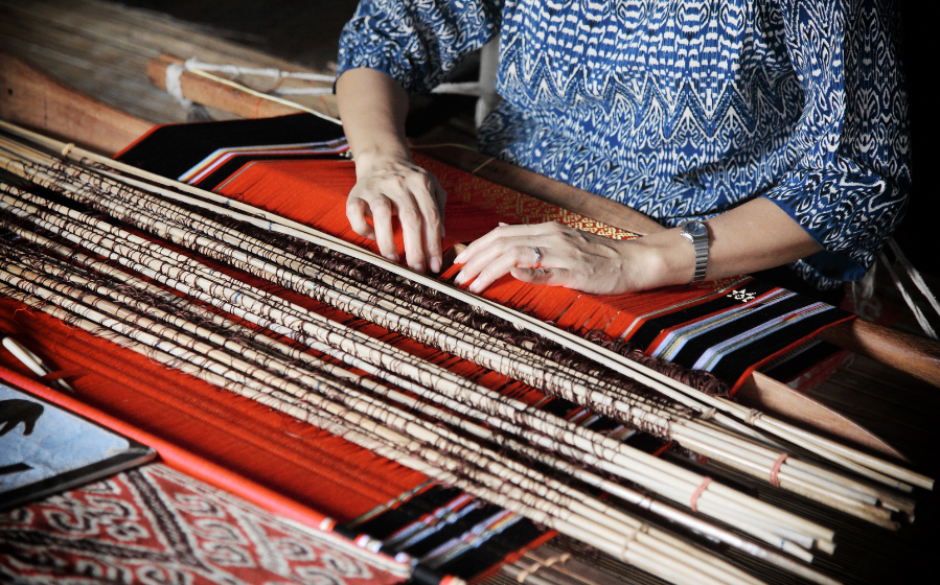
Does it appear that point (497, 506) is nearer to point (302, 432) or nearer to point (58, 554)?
point (302, 432)

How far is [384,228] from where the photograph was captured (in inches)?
41.2

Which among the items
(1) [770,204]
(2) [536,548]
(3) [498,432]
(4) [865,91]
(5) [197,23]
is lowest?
(2) [536,548]

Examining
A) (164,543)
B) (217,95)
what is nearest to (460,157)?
(217,95)

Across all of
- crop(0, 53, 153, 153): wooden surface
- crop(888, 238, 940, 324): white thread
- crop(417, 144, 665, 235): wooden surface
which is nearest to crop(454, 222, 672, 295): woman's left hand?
crop(417, 144, 665, 235): wooden surface

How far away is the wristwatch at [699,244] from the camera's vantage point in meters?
Answer: 1.04

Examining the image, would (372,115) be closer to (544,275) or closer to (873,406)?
(544,275)

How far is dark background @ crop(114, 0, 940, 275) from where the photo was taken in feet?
4.40

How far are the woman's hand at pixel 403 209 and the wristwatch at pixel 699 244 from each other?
15.3 inches

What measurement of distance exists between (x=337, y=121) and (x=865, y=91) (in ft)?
3.40

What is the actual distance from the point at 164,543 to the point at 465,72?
1819 mm

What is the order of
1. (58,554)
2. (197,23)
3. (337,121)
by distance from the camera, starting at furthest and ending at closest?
1. (197,23)
2. (337,121)
3. (58,554)

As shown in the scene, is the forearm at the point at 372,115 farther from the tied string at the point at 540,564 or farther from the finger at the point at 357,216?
the tied string at the point at 540,564

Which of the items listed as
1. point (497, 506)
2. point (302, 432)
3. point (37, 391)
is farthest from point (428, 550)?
point (37, 391)

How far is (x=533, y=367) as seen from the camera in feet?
2.64
